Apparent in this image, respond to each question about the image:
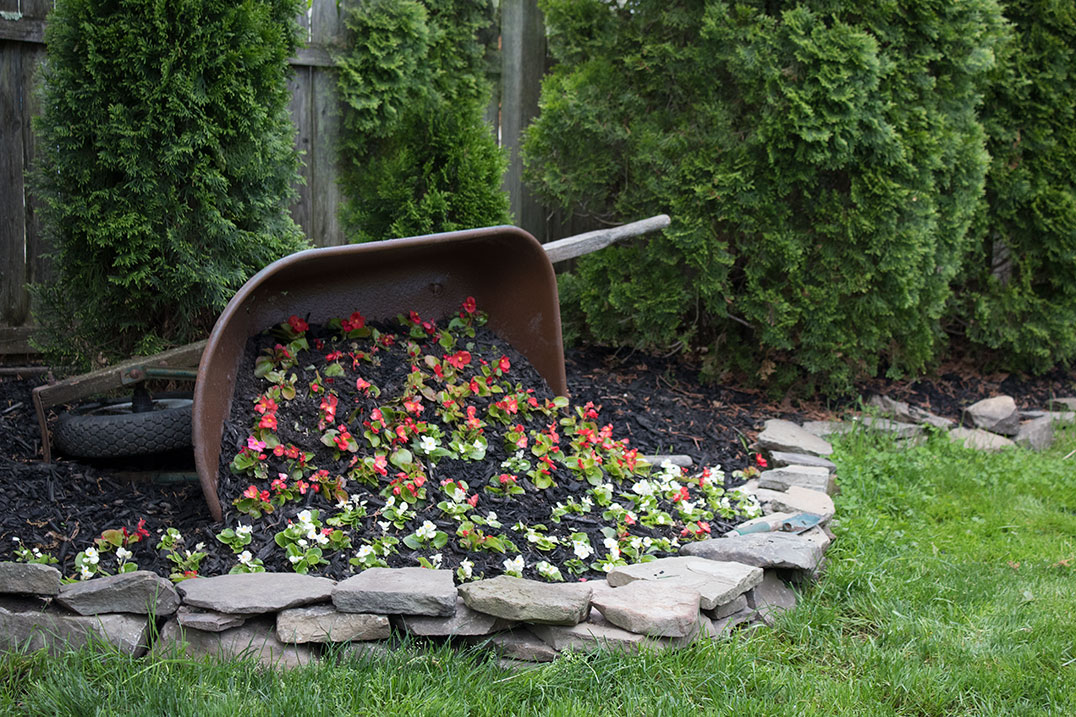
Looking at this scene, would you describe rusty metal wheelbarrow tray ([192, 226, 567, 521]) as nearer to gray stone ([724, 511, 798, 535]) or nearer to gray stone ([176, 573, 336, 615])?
gray stone ([176, 573, 336, 615])

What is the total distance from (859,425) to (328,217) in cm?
324

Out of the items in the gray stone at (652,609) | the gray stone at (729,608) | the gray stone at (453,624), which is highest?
the gray stone at (652,609)

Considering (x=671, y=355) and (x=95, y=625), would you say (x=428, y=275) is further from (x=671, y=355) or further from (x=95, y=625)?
(x=671, y=355)

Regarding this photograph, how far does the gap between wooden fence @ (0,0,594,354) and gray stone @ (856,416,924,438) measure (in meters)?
2.30

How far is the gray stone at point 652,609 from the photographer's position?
2.38 m

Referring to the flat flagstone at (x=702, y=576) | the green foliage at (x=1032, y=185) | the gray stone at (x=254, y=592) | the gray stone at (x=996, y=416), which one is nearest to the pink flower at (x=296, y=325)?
the gray stone at (x=254, y=592)

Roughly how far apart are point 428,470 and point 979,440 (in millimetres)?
3235

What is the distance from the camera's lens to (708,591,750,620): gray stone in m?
2.63

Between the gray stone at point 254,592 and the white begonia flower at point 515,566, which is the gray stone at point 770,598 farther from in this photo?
the gray stone at point 254,592

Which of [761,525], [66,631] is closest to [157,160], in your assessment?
[66,631]

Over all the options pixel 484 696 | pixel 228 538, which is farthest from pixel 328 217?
pixel 484 696

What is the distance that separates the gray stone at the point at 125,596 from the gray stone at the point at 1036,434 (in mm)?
4436

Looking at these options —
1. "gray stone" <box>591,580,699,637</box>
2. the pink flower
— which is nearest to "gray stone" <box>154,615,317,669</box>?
"gray stone" <box>591,580,699,637</box>

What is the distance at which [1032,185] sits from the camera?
582cm
